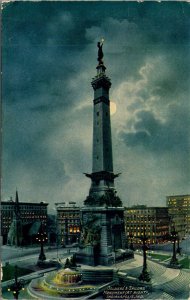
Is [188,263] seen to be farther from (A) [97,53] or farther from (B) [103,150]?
(A) [97,53]

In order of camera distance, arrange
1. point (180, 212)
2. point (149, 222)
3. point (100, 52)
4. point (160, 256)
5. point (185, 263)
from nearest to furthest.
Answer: point (100, 52) → point (180, 212) → point (185, 263) → point (160, 256) → point (149, 222)

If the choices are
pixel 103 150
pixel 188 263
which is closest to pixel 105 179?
pixel 103 150

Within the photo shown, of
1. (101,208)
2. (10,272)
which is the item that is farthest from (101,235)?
(10,272)

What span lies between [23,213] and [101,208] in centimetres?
379

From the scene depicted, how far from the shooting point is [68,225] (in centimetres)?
1427

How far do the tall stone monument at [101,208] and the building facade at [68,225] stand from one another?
0.48 meters

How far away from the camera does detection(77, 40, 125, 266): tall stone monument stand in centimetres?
1363

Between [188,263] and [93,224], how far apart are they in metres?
4.37

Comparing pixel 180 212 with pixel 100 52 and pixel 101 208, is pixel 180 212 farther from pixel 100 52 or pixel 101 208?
pixel 100 52

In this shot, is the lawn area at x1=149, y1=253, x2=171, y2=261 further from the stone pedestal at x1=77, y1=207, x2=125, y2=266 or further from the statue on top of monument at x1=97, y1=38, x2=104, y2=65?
the statue on top of monument at x1=97, y1=38, x2=104, y2=65

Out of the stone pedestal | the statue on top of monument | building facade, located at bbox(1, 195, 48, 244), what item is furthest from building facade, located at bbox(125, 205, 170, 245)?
the statue on top of monument

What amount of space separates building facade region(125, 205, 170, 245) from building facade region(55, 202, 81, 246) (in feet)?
7.87

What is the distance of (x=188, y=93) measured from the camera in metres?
11.2

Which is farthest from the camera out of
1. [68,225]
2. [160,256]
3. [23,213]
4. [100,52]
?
[160,256]
